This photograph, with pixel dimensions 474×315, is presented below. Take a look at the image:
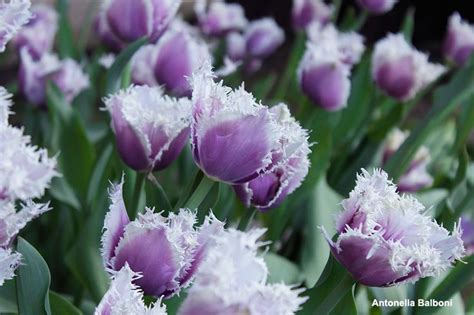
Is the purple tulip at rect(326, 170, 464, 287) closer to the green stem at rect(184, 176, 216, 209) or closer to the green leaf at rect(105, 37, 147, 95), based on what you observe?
the green stem at rect(184, 176, 216, 209)

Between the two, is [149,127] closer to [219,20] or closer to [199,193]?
[199,193]

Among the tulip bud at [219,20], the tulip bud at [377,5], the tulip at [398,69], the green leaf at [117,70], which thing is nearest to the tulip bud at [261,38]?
the tulip bud at [219,20]

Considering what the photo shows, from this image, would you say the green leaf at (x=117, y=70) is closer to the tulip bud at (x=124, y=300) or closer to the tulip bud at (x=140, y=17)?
the tulip bud at (x=140, y=17)

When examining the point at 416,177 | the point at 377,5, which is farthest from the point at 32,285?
the point at 377,5

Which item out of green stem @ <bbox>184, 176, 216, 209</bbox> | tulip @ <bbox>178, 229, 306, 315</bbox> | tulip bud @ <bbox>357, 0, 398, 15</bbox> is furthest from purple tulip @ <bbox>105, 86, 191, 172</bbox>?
tulip bud @ <bbox>357, 0, 398, 15</bbox>

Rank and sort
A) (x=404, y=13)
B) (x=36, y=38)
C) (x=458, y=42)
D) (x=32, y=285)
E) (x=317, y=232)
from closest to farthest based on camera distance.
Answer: (x=32, y=285)
(x=317, y=232)
(x=36, y=38)
(x=458, y=42)
(x=404, y=13)

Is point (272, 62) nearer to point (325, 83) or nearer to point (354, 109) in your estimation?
point (354, 109)
